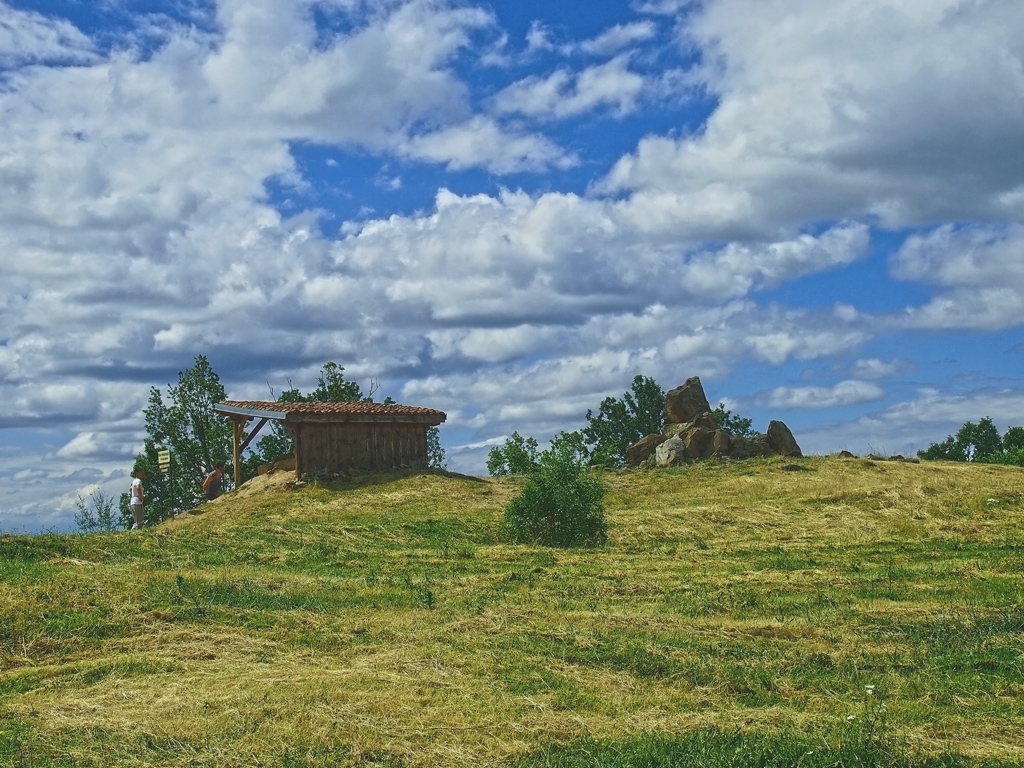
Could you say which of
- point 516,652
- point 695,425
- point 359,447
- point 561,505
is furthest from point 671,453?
point 516,652

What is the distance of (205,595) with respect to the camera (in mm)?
11172

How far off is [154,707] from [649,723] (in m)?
3.35

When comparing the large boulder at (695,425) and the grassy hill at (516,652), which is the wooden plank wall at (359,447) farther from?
the grassy hill at (516,652)

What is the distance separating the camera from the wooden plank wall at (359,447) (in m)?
27.2

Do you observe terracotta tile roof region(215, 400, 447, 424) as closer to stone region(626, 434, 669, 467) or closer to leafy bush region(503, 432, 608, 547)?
stone region(626, 434, 669, 467)

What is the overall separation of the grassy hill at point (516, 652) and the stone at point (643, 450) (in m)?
13.4

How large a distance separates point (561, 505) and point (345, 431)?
1071 centimetres

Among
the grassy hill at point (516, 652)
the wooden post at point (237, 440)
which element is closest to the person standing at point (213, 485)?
the wooden post at point (237, 440)

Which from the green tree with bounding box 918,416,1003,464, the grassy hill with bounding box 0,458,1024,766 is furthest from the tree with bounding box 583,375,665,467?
the grassy hill with bounding box 0,458,1024,766

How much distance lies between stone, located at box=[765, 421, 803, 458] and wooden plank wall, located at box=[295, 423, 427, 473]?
367 inches

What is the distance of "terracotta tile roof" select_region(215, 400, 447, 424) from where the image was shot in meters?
26.9

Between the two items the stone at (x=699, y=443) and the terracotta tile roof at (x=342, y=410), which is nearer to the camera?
the terracotta tile roof at (x=342, y=410)

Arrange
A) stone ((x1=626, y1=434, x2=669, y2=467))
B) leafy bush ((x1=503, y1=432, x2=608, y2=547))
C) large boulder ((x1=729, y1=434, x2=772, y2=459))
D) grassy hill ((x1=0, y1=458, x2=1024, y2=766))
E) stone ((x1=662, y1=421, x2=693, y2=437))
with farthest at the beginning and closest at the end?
1. stone ((x1=626, y1=434, x2=669, y2=467))
2. stone ((x1=662, y1=421, x2=693, y2=437))
3. large boulder ((x1=729, y1=434, x2=772, y2=459))
4. leafy bush ((x1=503, y1=432, x2=608, y2=547))
5. grassy hill ((x1=0, y1=458, x2=1024, y2=766))

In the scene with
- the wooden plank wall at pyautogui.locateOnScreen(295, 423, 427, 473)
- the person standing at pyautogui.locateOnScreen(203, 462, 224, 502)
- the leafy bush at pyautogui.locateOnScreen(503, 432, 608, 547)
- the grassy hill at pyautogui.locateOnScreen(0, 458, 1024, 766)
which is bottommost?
the grassy hill at pyautogui.locateOnScreen(0, 458, 1024, 766)
